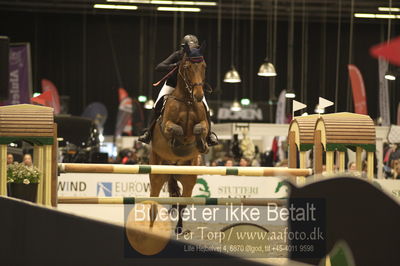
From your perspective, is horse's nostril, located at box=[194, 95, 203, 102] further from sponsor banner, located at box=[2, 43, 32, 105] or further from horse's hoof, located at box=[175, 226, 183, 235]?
sponsor banner, located at box=[2, 43, 32, 105]

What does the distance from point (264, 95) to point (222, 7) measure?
14.9 feet

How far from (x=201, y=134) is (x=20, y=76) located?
13478 millimetres

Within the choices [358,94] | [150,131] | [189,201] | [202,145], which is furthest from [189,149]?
[358,94]

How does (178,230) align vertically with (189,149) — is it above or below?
below

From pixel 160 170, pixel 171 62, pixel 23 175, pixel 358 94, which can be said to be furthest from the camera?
pixel 358 94

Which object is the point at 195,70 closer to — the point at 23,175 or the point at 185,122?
the point at 185,122

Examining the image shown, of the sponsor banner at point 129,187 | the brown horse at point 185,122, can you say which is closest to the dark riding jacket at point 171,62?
the brown horse at point 185,122

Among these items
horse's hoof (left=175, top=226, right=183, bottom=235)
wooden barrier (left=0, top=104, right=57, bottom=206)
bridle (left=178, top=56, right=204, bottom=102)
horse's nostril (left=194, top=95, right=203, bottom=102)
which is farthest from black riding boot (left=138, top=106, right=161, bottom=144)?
wooden barrier (left=0, top=104, right=57, bottom=206)

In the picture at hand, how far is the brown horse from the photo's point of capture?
21.8 feet

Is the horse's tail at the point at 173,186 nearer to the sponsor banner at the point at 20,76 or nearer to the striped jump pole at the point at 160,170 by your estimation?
the striped jump pole at the point at 160,170

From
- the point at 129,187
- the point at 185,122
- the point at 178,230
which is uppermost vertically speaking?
the point at 185,122

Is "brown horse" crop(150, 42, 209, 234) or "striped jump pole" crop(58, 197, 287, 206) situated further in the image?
"brown horse" crop(150, 42, 209, 234)

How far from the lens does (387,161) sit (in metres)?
16.2

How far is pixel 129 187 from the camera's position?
12102 millimetres
